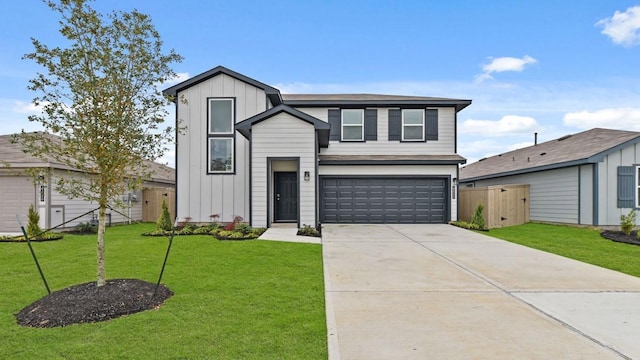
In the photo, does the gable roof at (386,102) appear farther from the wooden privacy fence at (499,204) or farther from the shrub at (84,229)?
the shrub at (84,229)

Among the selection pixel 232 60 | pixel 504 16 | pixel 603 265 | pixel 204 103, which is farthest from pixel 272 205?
pixel 504 16

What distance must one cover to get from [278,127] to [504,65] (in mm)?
16327

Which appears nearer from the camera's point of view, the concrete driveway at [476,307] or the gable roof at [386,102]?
the concrete driveway at [476,307]

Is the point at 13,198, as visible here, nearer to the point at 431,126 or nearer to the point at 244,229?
the point at 244,229

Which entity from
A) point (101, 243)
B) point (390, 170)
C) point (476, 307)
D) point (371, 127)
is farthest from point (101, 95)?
point (371, 127)

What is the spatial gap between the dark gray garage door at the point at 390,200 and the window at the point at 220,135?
13.7 ft

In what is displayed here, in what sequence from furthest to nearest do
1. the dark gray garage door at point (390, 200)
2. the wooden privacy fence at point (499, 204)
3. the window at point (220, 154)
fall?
the dark gray garage door at point (390, 200)
the wooden privacy fence at point (499, 204)
the window at point (220, 154)

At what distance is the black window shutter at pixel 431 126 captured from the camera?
16.3 metres

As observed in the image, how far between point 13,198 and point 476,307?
15.1m

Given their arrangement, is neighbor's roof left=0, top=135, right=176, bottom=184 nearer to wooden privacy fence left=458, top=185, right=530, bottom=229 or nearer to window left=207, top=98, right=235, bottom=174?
window left=207, top=98, right=235, bottom=174

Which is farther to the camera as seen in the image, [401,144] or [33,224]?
[401,144]

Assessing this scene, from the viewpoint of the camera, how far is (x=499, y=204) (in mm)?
15344

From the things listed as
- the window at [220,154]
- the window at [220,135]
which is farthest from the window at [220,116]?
the window at [220,154]

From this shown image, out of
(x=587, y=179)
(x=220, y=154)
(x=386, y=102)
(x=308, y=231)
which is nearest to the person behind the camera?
(x=308, y=231)
